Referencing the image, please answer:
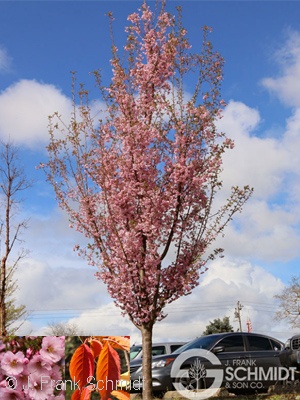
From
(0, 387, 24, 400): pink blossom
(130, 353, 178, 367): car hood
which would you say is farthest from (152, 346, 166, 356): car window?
(0, 387, 24, 400): pink blossom

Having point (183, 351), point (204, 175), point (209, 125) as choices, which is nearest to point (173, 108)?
point (209, 125)

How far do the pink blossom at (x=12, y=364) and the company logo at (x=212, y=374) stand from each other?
8.91 metres

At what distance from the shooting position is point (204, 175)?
623 inches

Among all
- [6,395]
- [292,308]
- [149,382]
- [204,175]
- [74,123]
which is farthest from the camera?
[292,308]

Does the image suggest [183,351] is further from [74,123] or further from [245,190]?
[74,123]

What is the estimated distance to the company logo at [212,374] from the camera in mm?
15340

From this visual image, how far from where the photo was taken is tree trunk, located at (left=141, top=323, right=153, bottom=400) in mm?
14820

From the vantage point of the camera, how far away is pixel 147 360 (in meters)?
15.0

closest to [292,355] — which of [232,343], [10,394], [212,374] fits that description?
[232,343]

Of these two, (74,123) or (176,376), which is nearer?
(176,376)

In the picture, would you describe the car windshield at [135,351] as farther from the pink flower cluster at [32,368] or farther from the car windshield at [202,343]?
the pink flower cluster at [32,368]

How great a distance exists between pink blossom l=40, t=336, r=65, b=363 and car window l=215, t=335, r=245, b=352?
9.67 metres

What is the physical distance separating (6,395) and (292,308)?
49013 mm

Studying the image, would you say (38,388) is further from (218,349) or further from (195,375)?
(218,349)
